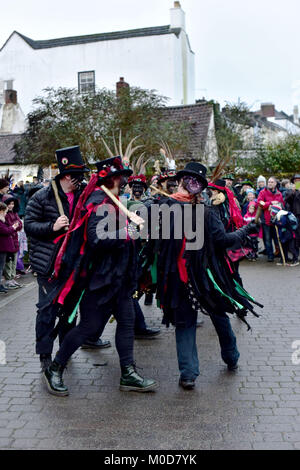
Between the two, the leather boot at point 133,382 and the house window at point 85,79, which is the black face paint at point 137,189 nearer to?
the leather boot at point 133,382

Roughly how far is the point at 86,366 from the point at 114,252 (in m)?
1.49

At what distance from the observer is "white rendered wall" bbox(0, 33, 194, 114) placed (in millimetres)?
32438

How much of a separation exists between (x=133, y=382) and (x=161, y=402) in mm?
340

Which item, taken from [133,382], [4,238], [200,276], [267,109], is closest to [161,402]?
[133,382]

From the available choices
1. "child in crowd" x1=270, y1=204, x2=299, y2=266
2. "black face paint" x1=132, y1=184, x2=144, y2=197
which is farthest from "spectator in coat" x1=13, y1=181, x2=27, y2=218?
"black face paint" x1=132, y1=184, x2=144, y2=197

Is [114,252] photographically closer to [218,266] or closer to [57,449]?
[218,266]

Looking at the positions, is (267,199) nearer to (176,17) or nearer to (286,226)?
(286,226)

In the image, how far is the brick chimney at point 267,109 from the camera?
66.4 metres

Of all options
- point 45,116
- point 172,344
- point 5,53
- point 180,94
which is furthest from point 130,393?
point 5,53

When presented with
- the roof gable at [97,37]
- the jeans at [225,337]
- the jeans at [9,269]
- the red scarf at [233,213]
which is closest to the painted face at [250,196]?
the jeans at [9,269]

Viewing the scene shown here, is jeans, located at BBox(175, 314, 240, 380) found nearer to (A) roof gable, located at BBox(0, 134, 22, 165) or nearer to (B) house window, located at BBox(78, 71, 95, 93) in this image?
(A) roof gable, located at BBox(0, 134, 22, 165)

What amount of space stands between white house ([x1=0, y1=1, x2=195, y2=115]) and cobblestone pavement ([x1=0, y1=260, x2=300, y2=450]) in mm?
26360

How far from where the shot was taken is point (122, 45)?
33375 millimetres

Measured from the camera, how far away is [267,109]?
6662 centimetres
